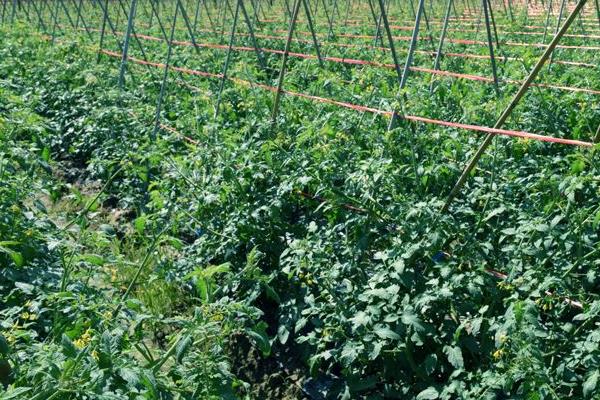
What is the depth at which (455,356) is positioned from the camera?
3.01m

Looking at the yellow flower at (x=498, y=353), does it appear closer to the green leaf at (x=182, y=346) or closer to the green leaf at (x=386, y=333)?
the green leaf at (x=386, y=333)

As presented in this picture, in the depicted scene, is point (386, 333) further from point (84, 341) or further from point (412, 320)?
point (84, 341)

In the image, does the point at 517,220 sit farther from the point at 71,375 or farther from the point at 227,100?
the point at 227,100

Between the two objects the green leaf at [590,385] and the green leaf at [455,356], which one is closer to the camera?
the green leaf at [590,385]

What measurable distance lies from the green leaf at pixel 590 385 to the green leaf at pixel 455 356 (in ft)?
1.65

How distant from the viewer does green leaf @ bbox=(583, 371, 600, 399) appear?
256 cm

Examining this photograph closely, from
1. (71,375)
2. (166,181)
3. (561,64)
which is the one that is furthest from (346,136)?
(561,64)

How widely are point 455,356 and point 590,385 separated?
1.85 feet

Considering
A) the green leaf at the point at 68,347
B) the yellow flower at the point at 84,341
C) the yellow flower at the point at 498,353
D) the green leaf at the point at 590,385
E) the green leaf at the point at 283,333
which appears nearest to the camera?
the green leaf at the point at 68,347

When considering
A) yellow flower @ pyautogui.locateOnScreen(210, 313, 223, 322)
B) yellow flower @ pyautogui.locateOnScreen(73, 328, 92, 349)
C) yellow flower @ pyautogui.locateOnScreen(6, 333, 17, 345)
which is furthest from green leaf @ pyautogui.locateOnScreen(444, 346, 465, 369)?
yellow flower @ pyautogui.locateOnScreen(6, 333, 17, 345)

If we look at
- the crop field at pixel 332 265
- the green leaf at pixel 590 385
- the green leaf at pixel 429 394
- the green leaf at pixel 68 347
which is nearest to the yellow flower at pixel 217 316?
the crop field at pixel 332 265

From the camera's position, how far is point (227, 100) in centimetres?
638

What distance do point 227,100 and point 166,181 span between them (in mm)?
1910

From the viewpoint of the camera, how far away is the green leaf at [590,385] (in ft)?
8.40
